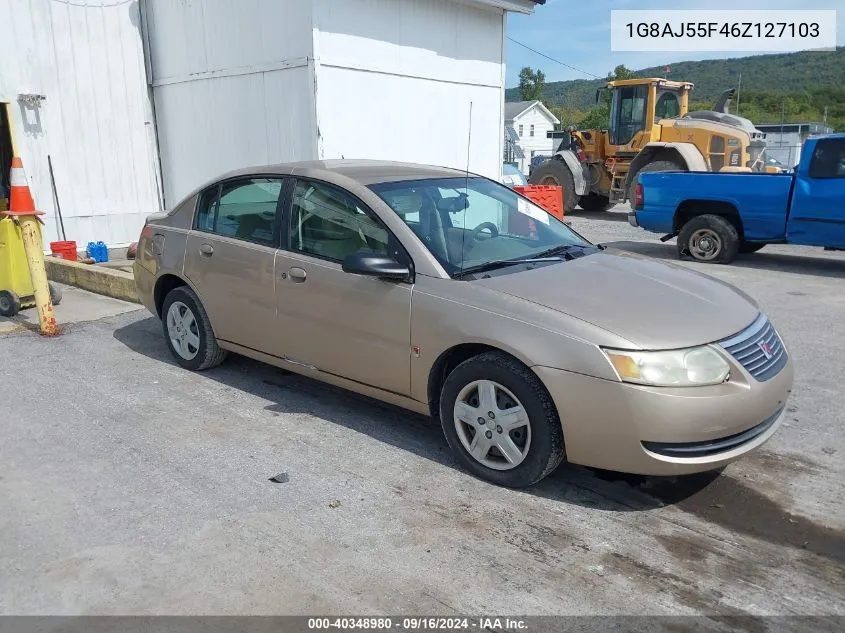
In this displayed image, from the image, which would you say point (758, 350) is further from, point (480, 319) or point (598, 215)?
point (598, 215)

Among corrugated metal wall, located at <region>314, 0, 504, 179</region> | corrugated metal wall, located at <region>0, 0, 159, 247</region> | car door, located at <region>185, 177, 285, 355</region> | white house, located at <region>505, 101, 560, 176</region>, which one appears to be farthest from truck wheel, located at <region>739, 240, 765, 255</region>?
white house, located at <region>505, 101, 560, 176</region>

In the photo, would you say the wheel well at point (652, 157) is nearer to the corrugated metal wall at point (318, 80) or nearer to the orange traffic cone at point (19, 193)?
the corrugated metal wall at point (318, 80)

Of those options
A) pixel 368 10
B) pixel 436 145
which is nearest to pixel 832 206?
pixel 436 145

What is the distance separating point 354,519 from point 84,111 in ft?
28.2

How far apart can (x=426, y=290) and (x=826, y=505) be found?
2.27 m

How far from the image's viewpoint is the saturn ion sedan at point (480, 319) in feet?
10.6

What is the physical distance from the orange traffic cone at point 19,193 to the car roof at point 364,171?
2.17m

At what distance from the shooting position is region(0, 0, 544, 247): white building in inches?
334

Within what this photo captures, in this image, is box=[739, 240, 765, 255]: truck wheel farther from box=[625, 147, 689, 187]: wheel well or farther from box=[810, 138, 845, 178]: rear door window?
box=[625, 147, 689, 187]: wheel well

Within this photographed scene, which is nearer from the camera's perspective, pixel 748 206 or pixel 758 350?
pixel 758 350

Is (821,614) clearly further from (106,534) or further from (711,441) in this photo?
(106,534)

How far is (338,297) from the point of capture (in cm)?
420

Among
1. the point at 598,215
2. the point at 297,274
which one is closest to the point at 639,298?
the point at 297,274

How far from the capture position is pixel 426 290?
12.5ft
